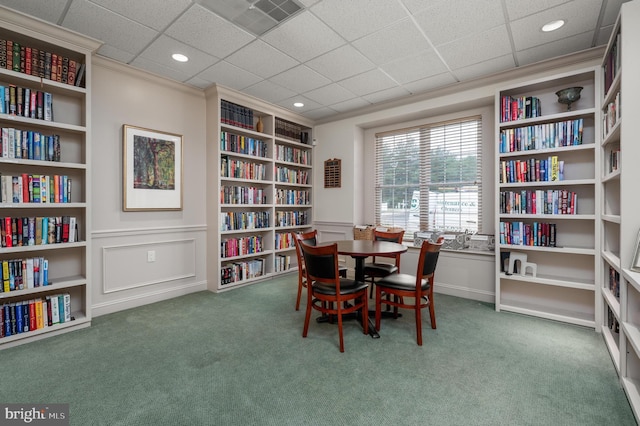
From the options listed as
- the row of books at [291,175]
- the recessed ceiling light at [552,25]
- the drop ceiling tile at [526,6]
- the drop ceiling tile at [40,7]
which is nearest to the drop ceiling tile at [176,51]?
the drop ceiling tile at [40,7]

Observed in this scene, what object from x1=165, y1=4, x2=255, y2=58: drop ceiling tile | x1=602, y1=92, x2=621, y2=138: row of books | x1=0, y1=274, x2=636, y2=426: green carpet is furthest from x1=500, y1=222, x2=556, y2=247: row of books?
x1=165, y1=4, x2=255, y2=58: drop ceiling tile

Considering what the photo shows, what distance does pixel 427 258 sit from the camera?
2568 millimetres

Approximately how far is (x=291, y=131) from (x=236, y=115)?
3.74 ft

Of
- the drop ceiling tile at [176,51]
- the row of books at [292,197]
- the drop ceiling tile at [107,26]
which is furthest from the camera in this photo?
the row of books at [292,197]

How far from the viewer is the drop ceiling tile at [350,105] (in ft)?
Answer: 14.5

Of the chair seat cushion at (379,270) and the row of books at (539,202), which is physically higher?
the row of books at (539,202)

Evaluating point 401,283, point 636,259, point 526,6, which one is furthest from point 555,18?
point 401,283

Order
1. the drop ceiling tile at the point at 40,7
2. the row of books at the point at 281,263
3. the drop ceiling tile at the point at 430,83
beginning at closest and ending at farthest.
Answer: the drop ceiling tile at the point at 40,7, the drop ceiling tile at the point at 430,83, the row of books at the point at 281,263

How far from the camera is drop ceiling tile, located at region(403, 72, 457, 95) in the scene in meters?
3.55

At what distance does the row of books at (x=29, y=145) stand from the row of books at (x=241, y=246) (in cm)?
206

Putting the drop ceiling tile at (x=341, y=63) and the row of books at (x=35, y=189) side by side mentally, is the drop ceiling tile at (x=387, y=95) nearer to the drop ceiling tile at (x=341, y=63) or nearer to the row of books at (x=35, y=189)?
the drop ceiling tile at (x=341, y=63)

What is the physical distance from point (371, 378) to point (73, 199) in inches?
132

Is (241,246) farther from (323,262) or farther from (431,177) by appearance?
(431,177)

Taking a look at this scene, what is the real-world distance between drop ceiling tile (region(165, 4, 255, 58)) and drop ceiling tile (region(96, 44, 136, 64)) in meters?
0.72
